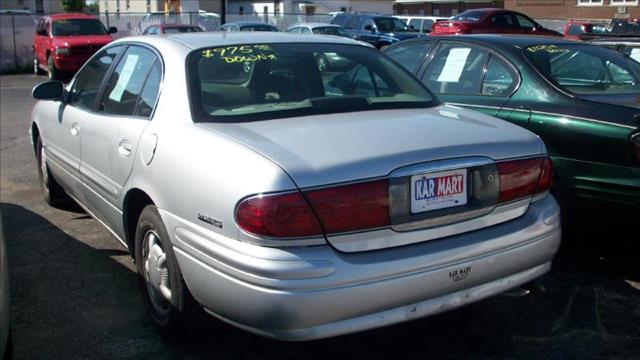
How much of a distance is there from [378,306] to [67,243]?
125 inches

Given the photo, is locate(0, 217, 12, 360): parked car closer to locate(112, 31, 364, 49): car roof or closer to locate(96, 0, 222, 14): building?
locate(112, 31, 364, 49): car roof

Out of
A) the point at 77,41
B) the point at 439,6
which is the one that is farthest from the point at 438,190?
the point at 439,6

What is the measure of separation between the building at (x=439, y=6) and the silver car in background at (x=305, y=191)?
5078 cm

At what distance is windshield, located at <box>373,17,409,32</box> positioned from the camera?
24.0 m

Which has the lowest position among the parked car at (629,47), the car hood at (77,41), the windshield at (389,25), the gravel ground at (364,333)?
the gravel ground at (364,333)

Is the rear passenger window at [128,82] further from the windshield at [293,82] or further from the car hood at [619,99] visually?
the car hood at [619,99]

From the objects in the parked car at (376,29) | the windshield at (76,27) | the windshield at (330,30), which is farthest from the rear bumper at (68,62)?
the parked car at (376,29)

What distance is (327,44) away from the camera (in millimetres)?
4172

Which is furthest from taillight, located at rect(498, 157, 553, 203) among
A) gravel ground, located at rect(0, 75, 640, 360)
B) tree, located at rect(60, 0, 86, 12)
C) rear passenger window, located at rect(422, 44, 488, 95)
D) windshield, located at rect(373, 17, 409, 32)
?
tree, located at rect(60, 0, 86, 12)

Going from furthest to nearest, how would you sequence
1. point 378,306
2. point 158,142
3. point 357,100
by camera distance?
point 357,100
point 158,142
point 378,306

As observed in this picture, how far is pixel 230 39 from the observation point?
159 inches

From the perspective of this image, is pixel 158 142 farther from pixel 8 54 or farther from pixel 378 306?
pixel 8 54

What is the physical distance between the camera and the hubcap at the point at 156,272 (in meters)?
3.40

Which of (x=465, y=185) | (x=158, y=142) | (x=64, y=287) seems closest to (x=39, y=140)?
(x=64, y=287)
